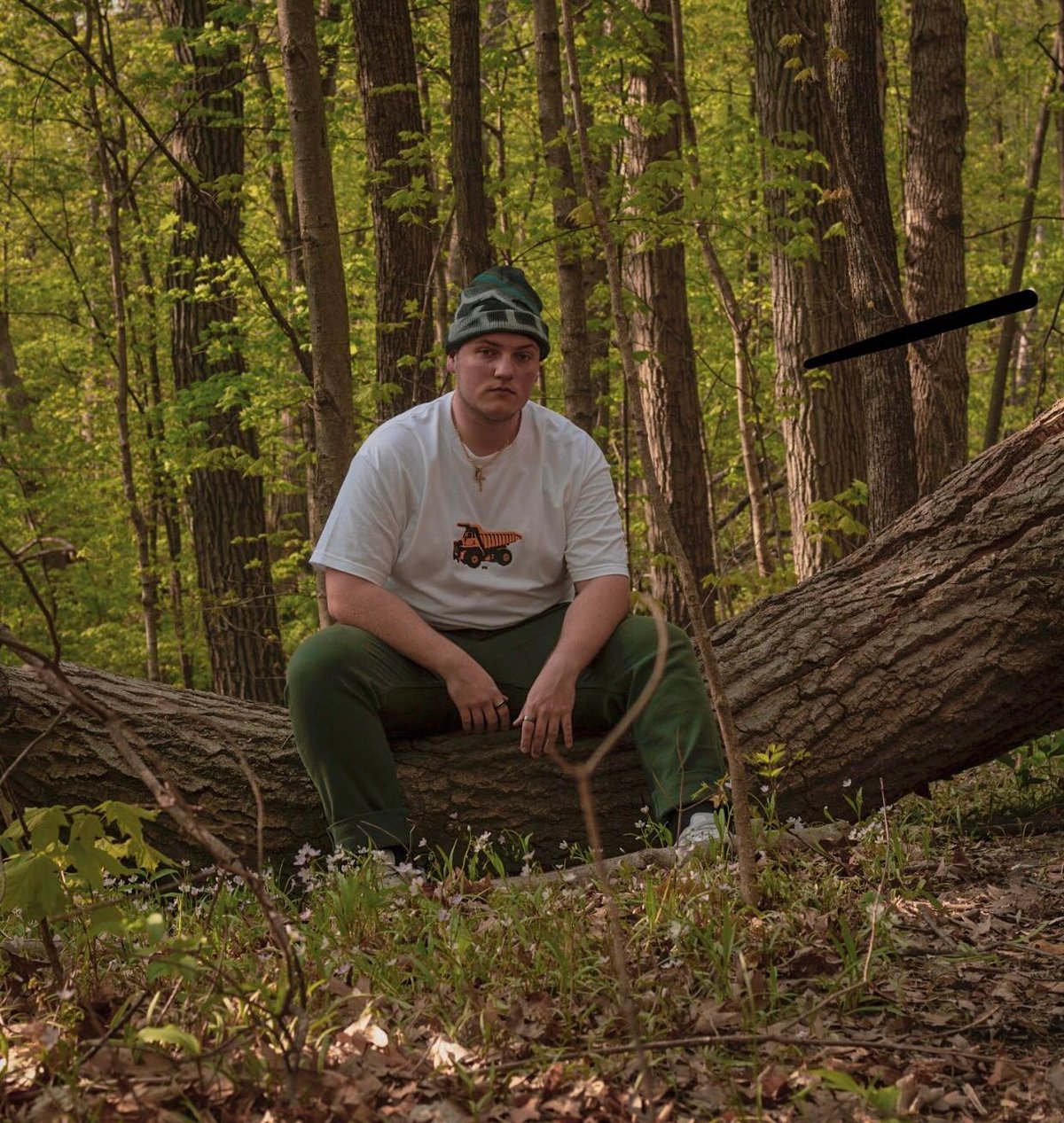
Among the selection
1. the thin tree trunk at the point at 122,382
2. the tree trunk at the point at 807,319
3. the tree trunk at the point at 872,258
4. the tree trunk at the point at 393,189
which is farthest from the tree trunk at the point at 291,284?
the tree trunk at the point at 807,319

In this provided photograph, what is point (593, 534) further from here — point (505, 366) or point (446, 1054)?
point (446, 1054)

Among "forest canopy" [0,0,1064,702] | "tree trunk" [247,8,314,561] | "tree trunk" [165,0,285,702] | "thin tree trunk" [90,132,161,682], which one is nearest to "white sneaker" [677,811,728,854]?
"forest canopy" [0,0,1064,702]

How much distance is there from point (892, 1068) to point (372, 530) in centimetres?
230

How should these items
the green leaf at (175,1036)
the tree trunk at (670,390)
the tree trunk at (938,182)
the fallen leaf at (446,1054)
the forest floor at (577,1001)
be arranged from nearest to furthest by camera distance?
the green leaf at (175,1036) < the forest floor at (577,1001) < the fallen leaf at (446,1054) < the tree trunk at (938,182) < the tree trunk at (670,390)

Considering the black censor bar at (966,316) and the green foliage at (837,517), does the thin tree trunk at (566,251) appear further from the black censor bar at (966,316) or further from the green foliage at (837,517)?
the black censor bar at (966,316)

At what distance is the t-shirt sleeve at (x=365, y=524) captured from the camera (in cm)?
397

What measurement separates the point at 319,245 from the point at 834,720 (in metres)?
2.81

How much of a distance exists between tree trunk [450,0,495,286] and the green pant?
380 cm

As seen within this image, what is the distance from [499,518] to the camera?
13.7 feet

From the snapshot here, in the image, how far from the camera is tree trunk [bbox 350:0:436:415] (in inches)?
317

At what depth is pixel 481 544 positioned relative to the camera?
4148 mm

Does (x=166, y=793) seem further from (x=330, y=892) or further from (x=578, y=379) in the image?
(x=578, y=379)

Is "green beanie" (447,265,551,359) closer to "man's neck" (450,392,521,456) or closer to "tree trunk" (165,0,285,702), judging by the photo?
"man's neck" (450,392,521,456)

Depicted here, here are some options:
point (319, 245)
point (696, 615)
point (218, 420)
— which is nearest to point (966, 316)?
point (696, 615)
